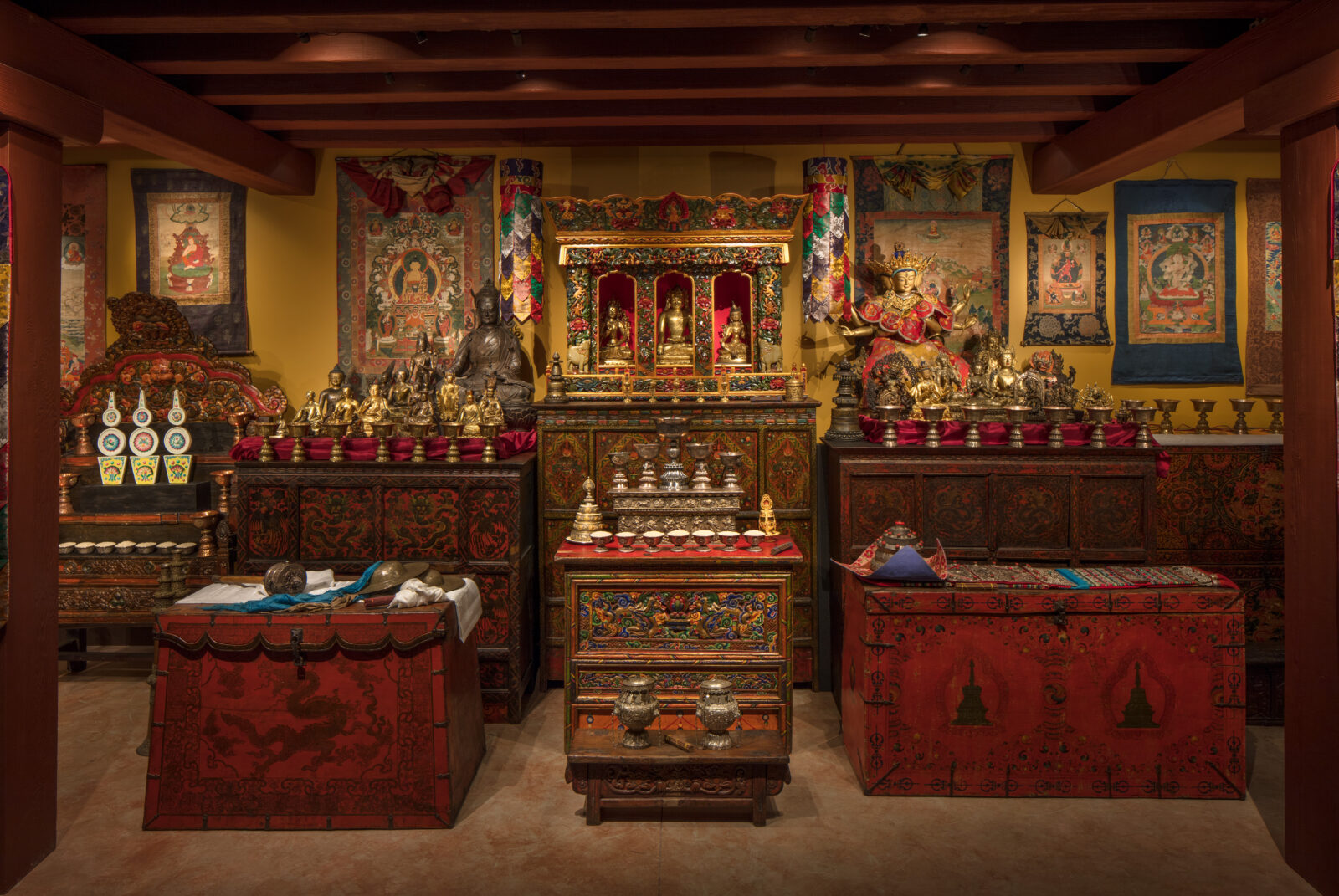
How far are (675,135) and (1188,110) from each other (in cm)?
339

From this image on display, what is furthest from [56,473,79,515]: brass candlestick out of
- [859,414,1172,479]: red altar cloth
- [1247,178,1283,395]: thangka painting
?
[1247,178,1283,395]: thangka painting

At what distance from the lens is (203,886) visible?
12.5ft

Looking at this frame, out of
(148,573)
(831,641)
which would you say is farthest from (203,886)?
(831,641)

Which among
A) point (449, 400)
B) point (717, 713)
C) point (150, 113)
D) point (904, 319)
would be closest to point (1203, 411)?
point (904, 319)

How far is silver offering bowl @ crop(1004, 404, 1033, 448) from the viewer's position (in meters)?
6.01

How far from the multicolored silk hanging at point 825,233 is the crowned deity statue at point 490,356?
7.50 feet

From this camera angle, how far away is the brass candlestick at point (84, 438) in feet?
22.1

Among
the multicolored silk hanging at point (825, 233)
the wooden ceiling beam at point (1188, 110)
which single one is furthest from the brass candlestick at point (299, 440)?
the wooden ceiling beam at point (1188, 110)

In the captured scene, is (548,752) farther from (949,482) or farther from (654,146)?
(654,146)

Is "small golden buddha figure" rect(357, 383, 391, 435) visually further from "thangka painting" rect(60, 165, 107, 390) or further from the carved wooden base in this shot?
the carved wooden base

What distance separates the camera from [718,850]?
4152 millimetres

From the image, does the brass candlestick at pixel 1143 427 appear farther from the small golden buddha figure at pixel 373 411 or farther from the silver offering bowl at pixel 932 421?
the small golden buddha figure at pixel 373 411

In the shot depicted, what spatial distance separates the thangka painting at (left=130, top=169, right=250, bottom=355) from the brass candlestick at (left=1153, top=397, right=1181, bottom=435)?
727 centimetres

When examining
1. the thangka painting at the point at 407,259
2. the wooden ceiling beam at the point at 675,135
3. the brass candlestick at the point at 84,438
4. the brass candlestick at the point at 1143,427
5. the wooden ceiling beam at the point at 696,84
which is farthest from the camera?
the thangka painting at the point at 407,259
